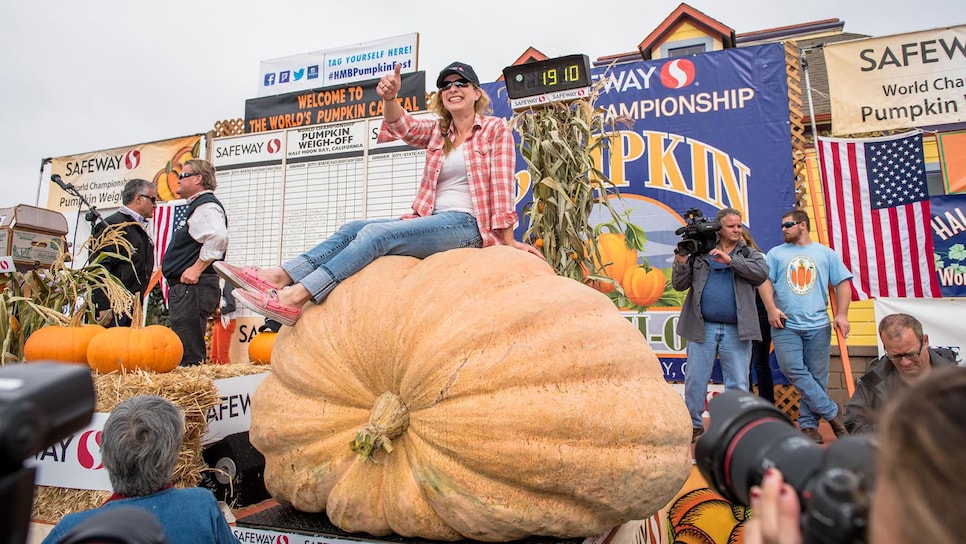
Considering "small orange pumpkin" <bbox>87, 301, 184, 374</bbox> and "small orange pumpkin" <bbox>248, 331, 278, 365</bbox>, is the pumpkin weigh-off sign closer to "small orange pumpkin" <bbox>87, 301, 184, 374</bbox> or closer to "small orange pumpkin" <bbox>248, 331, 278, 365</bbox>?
"small orange pumpkin" <bbox>87, 301, 184, 374</bbox>

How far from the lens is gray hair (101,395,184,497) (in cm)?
151

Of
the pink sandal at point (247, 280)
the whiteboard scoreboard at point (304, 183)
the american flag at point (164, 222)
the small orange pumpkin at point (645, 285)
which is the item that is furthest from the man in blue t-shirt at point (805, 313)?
the american flag at point (164, 222)

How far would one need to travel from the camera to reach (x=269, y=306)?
76.7 inches

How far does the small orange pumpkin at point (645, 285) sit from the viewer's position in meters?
5.91

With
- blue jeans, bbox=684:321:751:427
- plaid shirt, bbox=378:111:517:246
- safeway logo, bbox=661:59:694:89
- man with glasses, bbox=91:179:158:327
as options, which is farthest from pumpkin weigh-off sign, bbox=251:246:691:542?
safeway logo, bbox=661:59:694:89

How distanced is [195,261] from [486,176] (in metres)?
2.34

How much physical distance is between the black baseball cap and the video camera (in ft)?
7.60

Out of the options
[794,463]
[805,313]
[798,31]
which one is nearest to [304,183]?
[805,313]

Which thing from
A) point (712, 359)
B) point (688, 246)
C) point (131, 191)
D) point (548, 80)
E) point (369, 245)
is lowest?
point (712, 359)

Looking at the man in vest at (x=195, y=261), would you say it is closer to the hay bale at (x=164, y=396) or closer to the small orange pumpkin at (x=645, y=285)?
the hay bale at (x=164, y=396)

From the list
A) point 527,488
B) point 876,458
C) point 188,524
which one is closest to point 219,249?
point 188,524

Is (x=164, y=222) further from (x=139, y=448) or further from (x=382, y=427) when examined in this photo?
(x=382, y=427)

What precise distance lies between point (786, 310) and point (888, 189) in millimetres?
2531

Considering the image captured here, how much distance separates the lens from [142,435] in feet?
5.05
